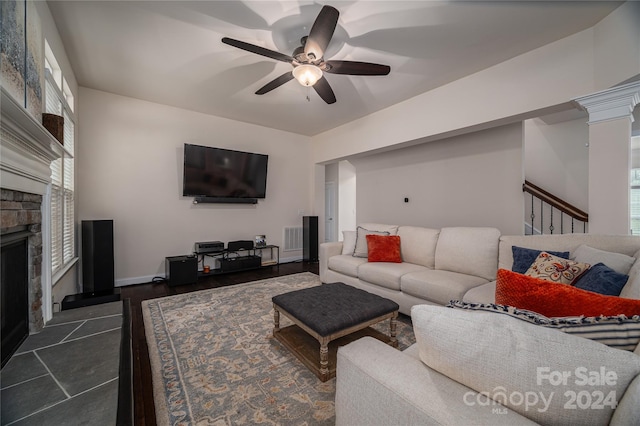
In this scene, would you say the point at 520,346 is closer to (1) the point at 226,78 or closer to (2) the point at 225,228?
(1) the point at 226,78

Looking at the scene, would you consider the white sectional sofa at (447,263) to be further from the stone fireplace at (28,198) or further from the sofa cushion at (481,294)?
the stone fireplace at (28,198)

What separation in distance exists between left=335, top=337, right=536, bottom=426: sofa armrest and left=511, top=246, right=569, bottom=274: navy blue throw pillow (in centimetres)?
172

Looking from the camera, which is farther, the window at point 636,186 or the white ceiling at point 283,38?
the window at point 636,186

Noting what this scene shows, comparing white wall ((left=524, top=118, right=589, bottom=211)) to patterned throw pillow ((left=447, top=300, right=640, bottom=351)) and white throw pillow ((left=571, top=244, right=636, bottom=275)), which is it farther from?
patterned throw pillow ((left=447, top=300, right=640, bottom=351))

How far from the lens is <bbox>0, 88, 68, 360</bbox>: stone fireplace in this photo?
50.1 inches

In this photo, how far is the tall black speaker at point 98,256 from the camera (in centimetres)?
318

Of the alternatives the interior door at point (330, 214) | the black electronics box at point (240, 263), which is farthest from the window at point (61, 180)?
the interior door at point (330, 214)

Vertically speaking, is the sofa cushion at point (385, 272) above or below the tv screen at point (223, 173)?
below

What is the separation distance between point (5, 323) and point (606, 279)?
10.7 ft

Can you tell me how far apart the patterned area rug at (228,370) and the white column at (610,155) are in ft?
6.50

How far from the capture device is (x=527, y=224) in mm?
4008

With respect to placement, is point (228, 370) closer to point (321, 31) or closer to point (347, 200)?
point (321, 31)

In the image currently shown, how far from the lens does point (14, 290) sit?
1562 millimetres

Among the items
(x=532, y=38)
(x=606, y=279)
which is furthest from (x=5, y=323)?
(x=532, y=38)
